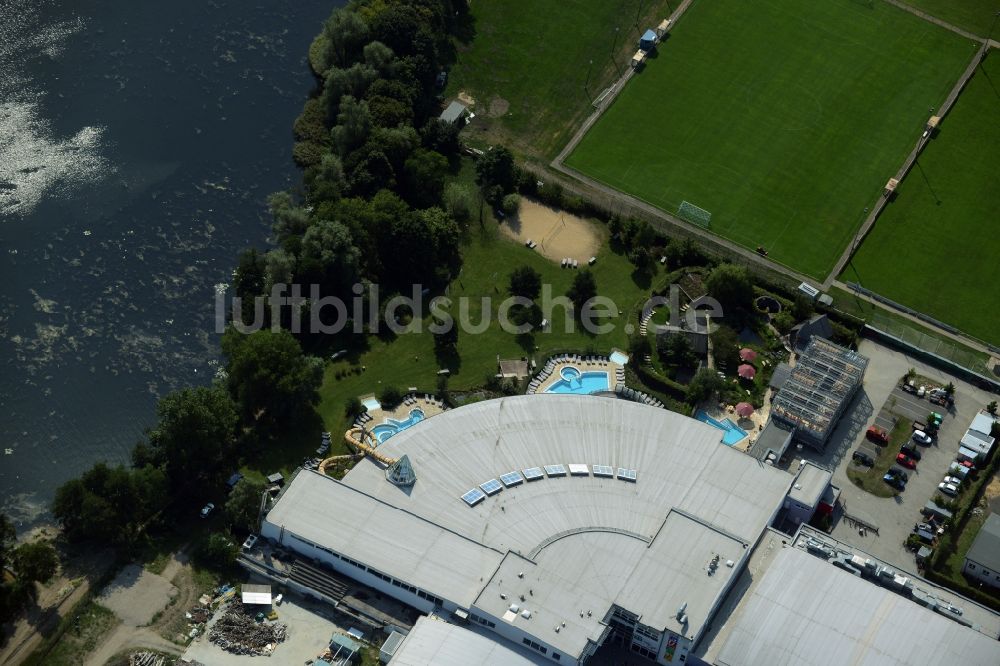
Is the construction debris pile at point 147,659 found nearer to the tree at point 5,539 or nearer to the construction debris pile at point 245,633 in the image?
the construction debris pile at point 245,633

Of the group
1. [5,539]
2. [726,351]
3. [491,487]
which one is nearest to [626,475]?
[491,487]

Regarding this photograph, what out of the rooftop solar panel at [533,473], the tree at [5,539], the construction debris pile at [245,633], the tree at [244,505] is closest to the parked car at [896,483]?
the rooftop solar panel at [533,473]

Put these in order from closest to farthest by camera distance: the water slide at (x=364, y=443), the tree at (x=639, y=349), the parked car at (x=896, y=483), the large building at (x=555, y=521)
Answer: the large building at (x=555, y=521) → the water slide at (x=364, y=443) → the parked car at (x=896, y=483) → the tree at (x=639, y=349)

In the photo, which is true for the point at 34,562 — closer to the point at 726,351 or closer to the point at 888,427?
the point at 726,351

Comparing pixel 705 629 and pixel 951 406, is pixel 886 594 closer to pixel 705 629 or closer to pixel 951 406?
pixel 705 629

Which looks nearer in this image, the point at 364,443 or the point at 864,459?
the point at 364,443

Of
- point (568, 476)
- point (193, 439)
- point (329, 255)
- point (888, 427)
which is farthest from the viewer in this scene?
point (329, 255)
